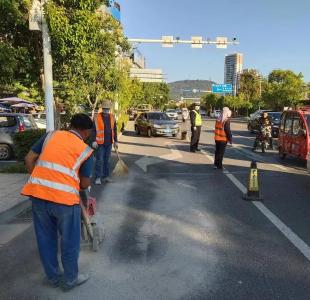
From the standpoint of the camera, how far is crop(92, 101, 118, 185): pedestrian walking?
385 inches

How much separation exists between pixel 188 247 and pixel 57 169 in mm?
2310

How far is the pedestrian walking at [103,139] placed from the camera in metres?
9.77

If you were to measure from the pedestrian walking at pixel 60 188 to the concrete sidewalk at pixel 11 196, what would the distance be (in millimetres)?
2969

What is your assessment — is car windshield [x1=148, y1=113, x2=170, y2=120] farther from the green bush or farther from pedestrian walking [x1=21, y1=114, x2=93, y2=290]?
pedestrian walking [x1=21, y1=114, x2=93, y2=290]

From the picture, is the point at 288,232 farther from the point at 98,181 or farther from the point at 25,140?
the point at 25,140

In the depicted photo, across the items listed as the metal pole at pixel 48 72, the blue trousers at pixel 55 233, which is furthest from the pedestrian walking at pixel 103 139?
the blue trousers at pixel 55 233

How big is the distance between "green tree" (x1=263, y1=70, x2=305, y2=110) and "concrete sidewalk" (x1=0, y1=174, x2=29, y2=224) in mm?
49098

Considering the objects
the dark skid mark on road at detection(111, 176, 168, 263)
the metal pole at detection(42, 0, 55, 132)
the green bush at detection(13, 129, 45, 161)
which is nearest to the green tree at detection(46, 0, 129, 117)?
the metal pole at detection(42, 0, 55, 132)

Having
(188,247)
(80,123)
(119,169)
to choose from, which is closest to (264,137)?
(119,169)

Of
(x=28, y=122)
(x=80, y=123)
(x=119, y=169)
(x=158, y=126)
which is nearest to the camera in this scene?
(x=80, y=123)

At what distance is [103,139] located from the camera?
9773 millimetres

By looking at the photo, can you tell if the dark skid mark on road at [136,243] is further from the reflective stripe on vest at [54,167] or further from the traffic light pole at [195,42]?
the traffic light pole at [195,42]

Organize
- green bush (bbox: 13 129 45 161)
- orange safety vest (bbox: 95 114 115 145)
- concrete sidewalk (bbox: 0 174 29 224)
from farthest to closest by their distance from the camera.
→ green bush (bbox: 13 129 45 161) → orange safety vest (bbox: 95 114 115 145) → concrete sidewalk (bbox: 0 174 29 224)

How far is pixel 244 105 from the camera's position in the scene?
269ft
